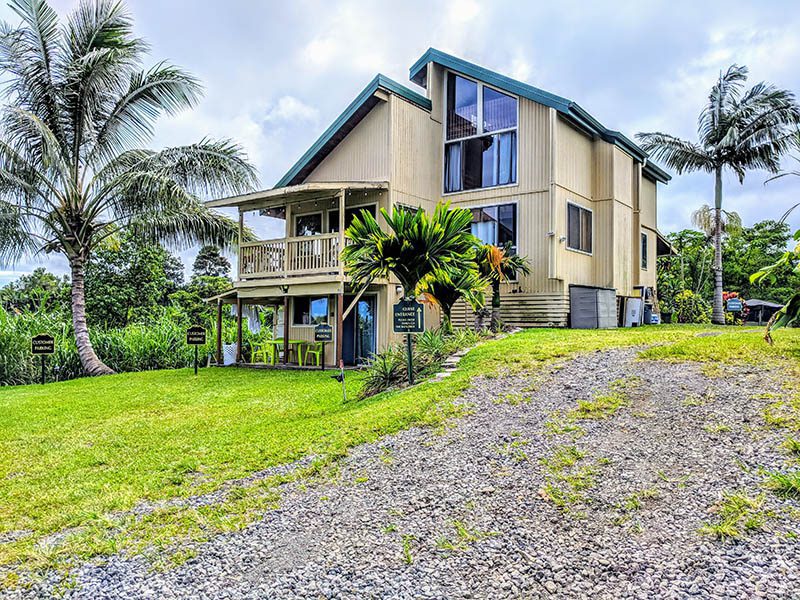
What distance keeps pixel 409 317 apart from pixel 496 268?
586cm

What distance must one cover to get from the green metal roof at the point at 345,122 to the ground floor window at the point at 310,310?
12.7 feet

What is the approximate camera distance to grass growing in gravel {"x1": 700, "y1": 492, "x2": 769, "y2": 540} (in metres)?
3.37

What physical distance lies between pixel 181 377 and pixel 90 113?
24.5 feet

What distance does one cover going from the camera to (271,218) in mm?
18344

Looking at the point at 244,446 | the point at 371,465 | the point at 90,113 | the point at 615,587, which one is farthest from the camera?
the point at 90,113

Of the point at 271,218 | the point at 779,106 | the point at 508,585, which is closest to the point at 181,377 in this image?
the point at 271,218

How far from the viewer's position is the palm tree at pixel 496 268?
44.3 feet

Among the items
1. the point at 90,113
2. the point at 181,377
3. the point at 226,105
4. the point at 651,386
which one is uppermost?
the point at 226,105

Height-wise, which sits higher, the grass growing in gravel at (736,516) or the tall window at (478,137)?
the tall window at (478,137)

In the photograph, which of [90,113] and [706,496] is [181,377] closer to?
[90,113]

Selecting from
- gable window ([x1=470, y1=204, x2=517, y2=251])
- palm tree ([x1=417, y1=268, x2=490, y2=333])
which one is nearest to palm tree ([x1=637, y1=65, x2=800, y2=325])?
gable window ([x1=470, y1=204, x2=517, y2=251])

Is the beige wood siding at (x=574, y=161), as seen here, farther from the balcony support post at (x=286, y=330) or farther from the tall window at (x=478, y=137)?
the balcony support post at (x=286, y=330)

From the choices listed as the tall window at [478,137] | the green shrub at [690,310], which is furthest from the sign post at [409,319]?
the green shrub at [690,310]

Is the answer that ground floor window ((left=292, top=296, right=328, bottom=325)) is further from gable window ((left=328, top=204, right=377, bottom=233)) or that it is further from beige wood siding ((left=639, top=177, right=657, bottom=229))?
beige wood siding ((left=639, top=177, right=657, bottom=229))
